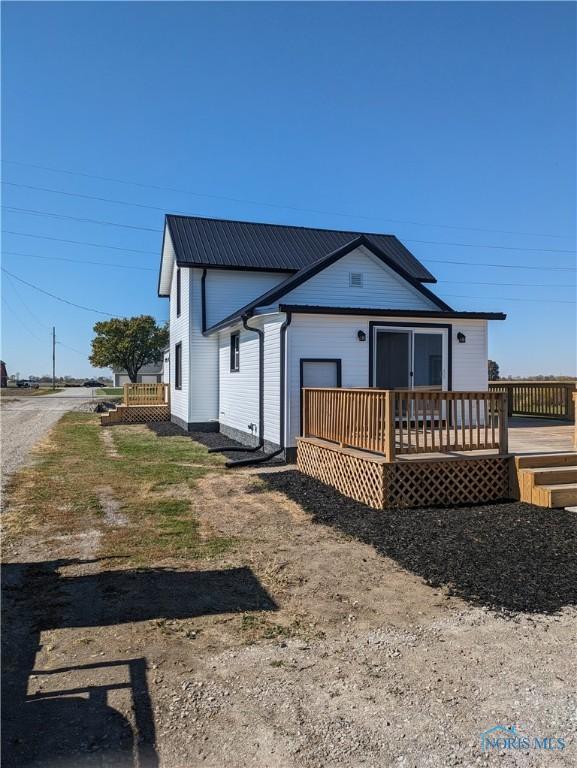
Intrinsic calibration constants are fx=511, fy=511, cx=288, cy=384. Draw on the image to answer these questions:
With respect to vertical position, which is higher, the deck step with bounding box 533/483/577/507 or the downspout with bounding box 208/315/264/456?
the downspout with bounding box 208/315/264/456

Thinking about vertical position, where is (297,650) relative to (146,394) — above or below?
below

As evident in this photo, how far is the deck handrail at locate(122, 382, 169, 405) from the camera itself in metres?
21.4

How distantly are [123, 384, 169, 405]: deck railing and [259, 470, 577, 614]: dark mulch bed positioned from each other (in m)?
14.9

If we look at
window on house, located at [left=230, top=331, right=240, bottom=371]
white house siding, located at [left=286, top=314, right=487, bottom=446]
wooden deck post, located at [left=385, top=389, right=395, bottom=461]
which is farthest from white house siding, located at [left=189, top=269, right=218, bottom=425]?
wooden deck post, located at [left=385, top=389, right=395, bottom=461]

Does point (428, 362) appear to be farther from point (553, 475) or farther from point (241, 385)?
point (553, 475)

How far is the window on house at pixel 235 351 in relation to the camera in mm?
13850

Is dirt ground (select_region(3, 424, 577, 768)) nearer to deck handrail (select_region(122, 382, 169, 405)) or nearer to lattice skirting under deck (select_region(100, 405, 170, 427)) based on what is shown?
lattice skirting under deck (select_region(100, 405, 170, 427))

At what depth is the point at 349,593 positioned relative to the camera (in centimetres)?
430

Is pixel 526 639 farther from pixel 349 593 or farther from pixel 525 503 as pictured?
pixel 525 503

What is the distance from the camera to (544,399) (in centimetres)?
1661

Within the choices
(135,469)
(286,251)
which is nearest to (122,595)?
(135,469)

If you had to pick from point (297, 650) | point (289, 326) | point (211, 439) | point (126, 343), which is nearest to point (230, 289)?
point (211, 439)

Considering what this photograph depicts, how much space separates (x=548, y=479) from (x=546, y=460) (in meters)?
0.44

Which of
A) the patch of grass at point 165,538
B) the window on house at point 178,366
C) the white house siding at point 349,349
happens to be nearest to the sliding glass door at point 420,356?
the white house siding at point 349,349
